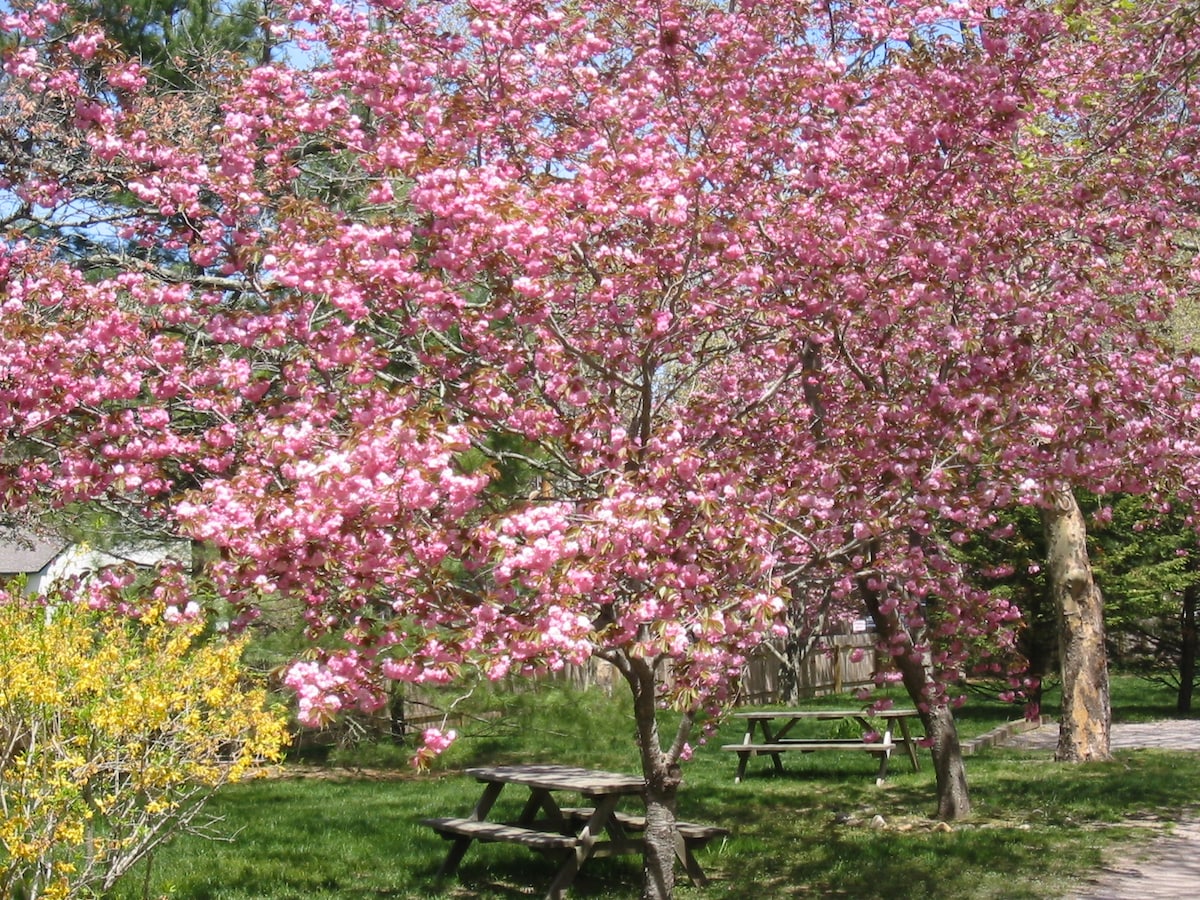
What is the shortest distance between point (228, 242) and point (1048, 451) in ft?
16.1

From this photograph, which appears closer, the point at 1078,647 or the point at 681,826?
the point at 681,826

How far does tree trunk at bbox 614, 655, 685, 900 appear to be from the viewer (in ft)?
21.1

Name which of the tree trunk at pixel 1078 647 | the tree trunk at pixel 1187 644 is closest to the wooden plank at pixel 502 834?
the tree trunk at pixel 1078 647

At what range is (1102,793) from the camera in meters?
10.5

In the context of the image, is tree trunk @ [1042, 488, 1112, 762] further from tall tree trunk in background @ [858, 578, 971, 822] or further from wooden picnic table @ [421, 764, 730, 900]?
wooden picnic table @ [421, 764, 730, 900]

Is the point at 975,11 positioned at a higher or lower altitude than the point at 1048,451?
higher

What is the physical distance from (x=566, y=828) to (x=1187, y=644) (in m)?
13.7

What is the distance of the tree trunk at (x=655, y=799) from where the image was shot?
21.1ft

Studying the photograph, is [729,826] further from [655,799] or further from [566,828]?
[655,799]

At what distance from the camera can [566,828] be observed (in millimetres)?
8281

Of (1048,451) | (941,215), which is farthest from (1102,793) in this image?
(941,215)

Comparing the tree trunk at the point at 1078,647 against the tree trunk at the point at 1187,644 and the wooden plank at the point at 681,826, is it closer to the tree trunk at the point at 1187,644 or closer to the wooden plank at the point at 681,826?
the wooden plank at the point at 681,826

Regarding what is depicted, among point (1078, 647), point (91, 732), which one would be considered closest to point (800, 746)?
point (1078, 647)

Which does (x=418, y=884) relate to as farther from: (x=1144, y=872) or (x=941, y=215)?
(x=941, y=215)
